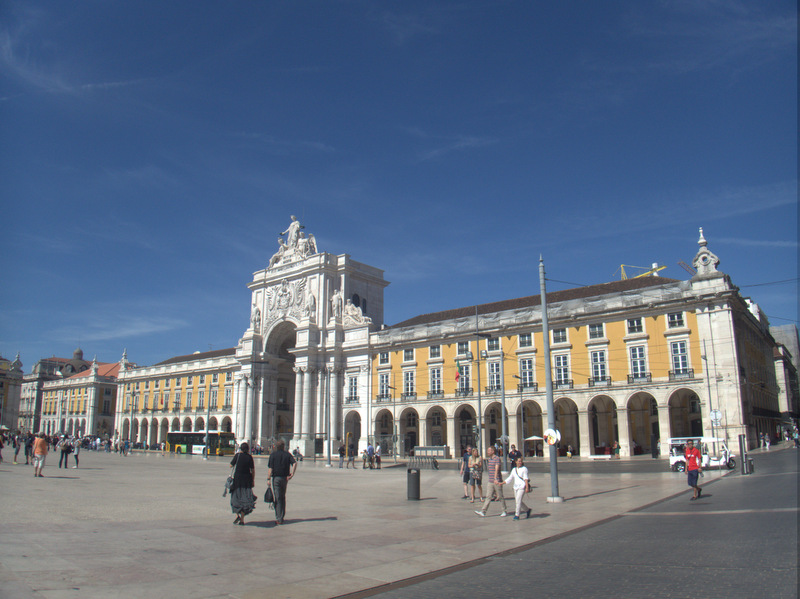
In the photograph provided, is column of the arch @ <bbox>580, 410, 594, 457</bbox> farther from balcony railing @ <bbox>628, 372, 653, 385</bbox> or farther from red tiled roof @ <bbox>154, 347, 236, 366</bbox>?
red tiled roof @ <bbox>154, 347, 236, 366</bbox>

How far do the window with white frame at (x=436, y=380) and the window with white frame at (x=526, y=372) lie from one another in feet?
28.4

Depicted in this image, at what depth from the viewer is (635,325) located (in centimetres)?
4794

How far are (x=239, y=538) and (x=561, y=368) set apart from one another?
4320 cm

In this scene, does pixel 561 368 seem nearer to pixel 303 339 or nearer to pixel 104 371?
pixel 303 339

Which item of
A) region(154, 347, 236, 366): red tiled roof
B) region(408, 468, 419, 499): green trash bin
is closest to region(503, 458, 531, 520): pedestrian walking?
region(408, 468, 419, 499): green trash bin

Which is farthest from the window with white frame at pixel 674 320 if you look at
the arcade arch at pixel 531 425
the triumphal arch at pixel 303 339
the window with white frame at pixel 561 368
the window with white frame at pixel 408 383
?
the triumphal arch at pixel 303 339

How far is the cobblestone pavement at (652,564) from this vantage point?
774 cm

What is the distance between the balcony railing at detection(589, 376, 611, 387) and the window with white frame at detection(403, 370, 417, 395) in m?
18.2

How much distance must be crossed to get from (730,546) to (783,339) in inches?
4481

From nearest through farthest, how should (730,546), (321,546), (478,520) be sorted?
(730,546) < (321,546) < (478,520)

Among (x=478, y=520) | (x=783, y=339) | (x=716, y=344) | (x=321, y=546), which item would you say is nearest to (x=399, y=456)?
→ (x=716, y=344)

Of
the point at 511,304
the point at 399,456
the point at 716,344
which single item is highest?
the point at 511,304

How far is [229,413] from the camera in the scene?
82.7 meters

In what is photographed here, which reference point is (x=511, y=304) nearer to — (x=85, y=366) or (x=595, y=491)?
(x=595, y=491)
